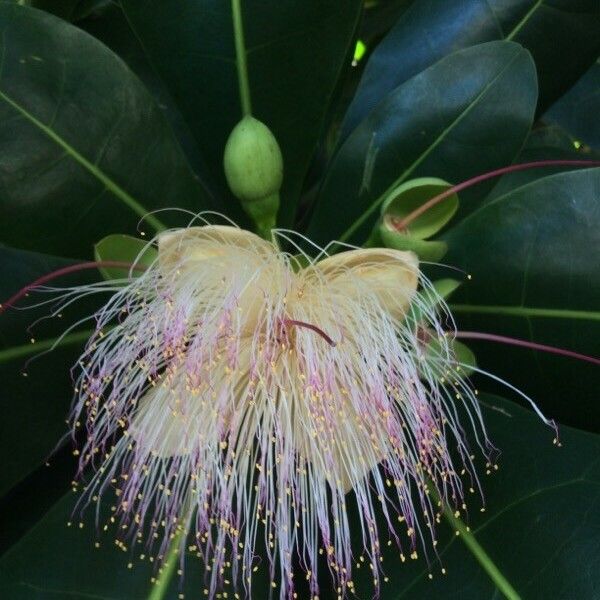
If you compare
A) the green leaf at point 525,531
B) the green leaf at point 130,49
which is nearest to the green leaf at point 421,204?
the green leaf at point 525,531

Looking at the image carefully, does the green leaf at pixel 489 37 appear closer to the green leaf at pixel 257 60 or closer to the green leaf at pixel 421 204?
the green leaf at pixel 257 60

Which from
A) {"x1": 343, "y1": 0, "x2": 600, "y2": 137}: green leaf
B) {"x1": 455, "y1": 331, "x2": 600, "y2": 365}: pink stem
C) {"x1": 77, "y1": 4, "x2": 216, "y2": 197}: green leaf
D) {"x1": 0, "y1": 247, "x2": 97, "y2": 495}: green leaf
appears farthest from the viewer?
{"x1": 77, "y1": 4, "x2": 216, "y2": 197}: green leaf

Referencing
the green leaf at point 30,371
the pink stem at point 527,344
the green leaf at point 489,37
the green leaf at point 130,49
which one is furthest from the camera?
the green leaf at point 130,49

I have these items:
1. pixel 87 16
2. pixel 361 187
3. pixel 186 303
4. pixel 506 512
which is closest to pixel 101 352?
pixel 186 303

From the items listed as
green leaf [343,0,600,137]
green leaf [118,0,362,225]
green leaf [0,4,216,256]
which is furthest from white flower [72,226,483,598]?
green leaf [343,0,600,137]

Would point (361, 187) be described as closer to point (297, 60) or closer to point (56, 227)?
point (297, 60)

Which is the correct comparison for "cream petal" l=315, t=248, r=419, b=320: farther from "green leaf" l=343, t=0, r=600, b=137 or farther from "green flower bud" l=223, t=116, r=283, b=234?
"green leaf" l=343, t=0, r=600, b=137
